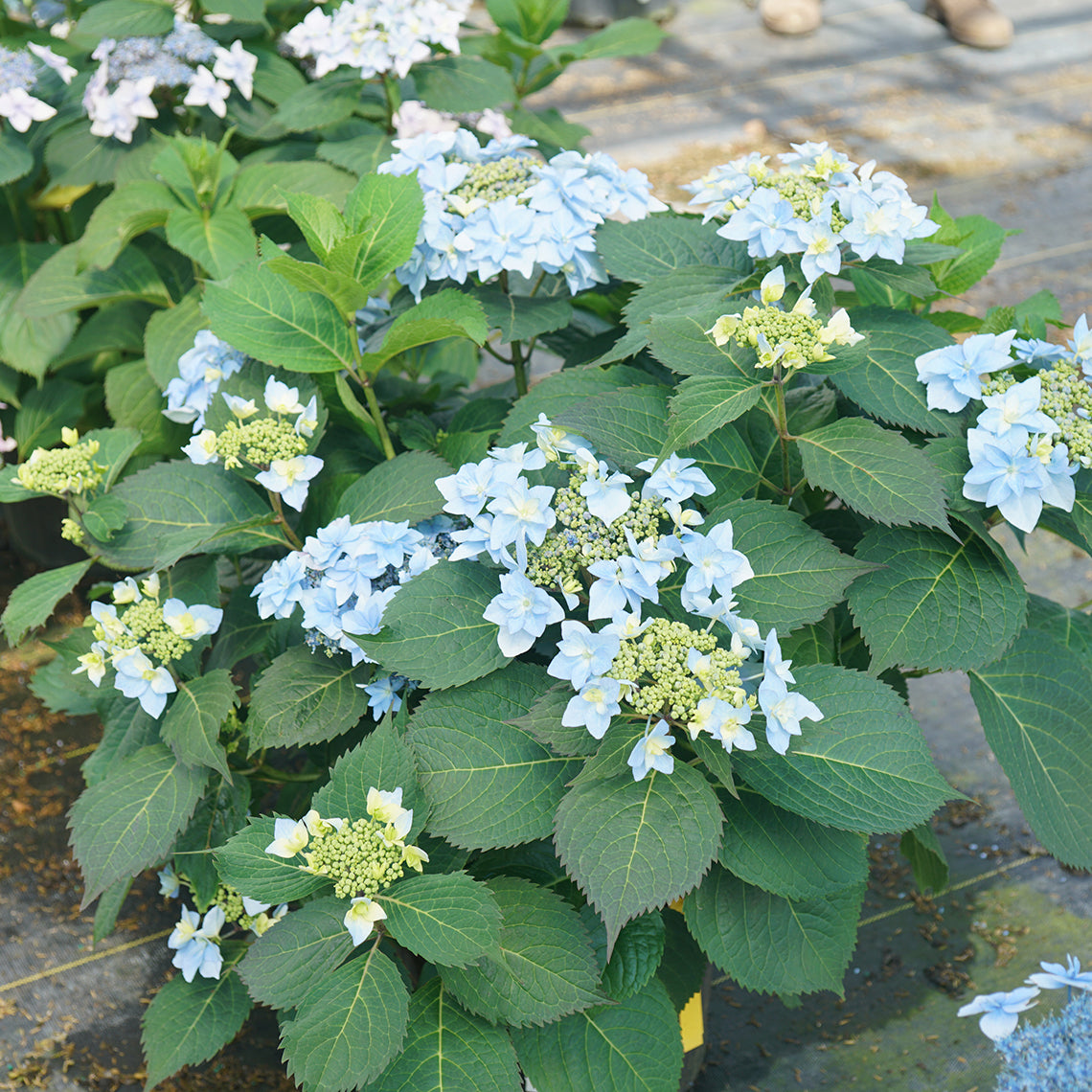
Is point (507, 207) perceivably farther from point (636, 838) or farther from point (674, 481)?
point (636, 838)

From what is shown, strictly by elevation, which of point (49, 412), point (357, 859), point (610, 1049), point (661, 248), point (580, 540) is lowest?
point (49, 412)

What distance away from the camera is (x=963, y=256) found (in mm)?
1385

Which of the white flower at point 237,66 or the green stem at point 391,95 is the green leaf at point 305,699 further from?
the white flower at point 237,66

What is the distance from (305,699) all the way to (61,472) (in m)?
0.38

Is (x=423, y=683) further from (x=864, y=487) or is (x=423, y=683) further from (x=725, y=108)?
(x=725, y=108)

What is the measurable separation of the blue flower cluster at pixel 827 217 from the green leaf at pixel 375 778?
1.97 feet

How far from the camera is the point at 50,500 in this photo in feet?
8.40

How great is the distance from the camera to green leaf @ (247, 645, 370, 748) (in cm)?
114

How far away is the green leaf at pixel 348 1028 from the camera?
0.94 metres

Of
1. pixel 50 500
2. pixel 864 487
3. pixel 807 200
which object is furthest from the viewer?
pixel 50 500

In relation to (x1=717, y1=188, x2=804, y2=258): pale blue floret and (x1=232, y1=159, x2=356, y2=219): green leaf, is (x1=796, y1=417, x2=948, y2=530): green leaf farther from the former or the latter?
(x1=232, y1=159, x2=356, y2=219): green leaf

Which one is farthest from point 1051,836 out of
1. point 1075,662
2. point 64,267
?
point 64,267

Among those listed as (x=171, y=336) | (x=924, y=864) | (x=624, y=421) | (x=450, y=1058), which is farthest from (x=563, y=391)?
(x=171, y=336)

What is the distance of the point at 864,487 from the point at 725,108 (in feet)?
13.7
